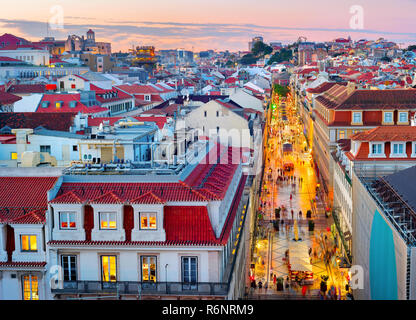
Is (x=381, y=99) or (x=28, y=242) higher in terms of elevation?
(x=381, y=99)

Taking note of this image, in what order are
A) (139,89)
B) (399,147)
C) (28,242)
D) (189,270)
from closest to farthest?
(189,270) → (28,242) → (399,147) → (139,89)

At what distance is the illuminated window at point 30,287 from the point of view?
60.2 ft

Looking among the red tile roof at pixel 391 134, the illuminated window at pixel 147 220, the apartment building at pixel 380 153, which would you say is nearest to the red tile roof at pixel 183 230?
the illuminated window at pixel 147 220

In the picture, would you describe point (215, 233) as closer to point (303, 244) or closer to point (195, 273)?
point (195, 273)

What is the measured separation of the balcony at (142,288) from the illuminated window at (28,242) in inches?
62.0

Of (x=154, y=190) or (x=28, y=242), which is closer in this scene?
(x=154, y=190)

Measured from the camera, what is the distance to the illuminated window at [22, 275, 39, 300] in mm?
18359

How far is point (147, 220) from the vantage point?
690 inches

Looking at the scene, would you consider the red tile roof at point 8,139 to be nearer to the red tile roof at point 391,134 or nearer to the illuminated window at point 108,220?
the illuminated window at point 108,220

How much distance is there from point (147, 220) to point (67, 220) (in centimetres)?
243

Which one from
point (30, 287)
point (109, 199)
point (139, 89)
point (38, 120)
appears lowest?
point (30, 287)

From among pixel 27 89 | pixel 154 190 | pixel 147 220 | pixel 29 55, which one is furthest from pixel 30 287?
pixel 29 55

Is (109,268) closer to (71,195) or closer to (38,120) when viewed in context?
(71,195)

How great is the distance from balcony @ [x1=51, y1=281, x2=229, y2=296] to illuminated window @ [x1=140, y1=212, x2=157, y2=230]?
160 cm
